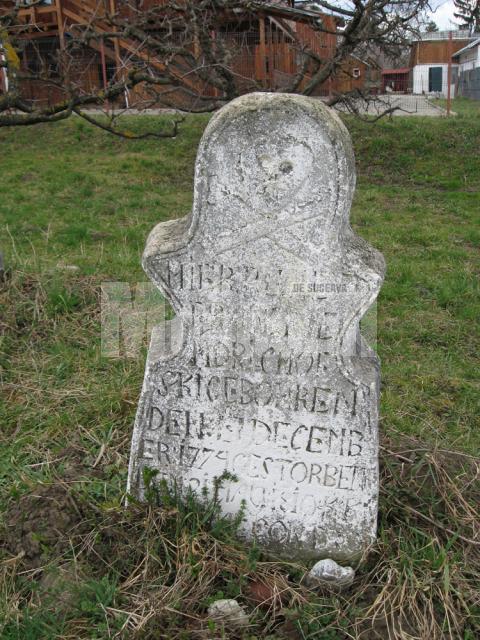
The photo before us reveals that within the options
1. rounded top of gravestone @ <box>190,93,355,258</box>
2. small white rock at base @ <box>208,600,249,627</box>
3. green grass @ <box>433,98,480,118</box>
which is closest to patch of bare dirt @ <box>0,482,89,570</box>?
small white rock at base @ <box>208,600,249,627</box>

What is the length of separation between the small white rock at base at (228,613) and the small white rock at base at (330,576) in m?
0.34

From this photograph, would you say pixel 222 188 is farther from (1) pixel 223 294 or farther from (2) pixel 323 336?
(2) pixel 323 336

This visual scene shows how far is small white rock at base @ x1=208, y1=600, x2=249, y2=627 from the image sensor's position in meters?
2.30

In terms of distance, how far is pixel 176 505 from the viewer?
2.68 metres

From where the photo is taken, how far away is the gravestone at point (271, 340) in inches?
92.3

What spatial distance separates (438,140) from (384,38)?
3.15 meters

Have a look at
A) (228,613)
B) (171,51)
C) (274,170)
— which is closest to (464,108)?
(171,51)

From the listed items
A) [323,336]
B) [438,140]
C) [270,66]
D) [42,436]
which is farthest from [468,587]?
[270,66]

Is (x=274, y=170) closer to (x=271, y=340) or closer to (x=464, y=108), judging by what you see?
(x=271, y=340)

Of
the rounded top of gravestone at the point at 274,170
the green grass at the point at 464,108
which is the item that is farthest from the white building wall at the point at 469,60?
the rounded top of gravestone at the point at 274,170

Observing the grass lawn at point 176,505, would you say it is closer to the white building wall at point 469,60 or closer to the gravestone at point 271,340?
the gravestone at point 271,340

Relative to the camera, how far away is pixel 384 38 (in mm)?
9844

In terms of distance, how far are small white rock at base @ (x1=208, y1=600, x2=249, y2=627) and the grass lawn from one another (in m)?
0.04

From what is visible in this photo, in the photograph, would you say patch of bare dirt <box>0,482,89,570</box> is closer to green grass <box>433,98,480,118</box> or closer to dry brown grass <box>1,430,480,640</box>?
dry brown grass <box>1,430,480,640</box>
